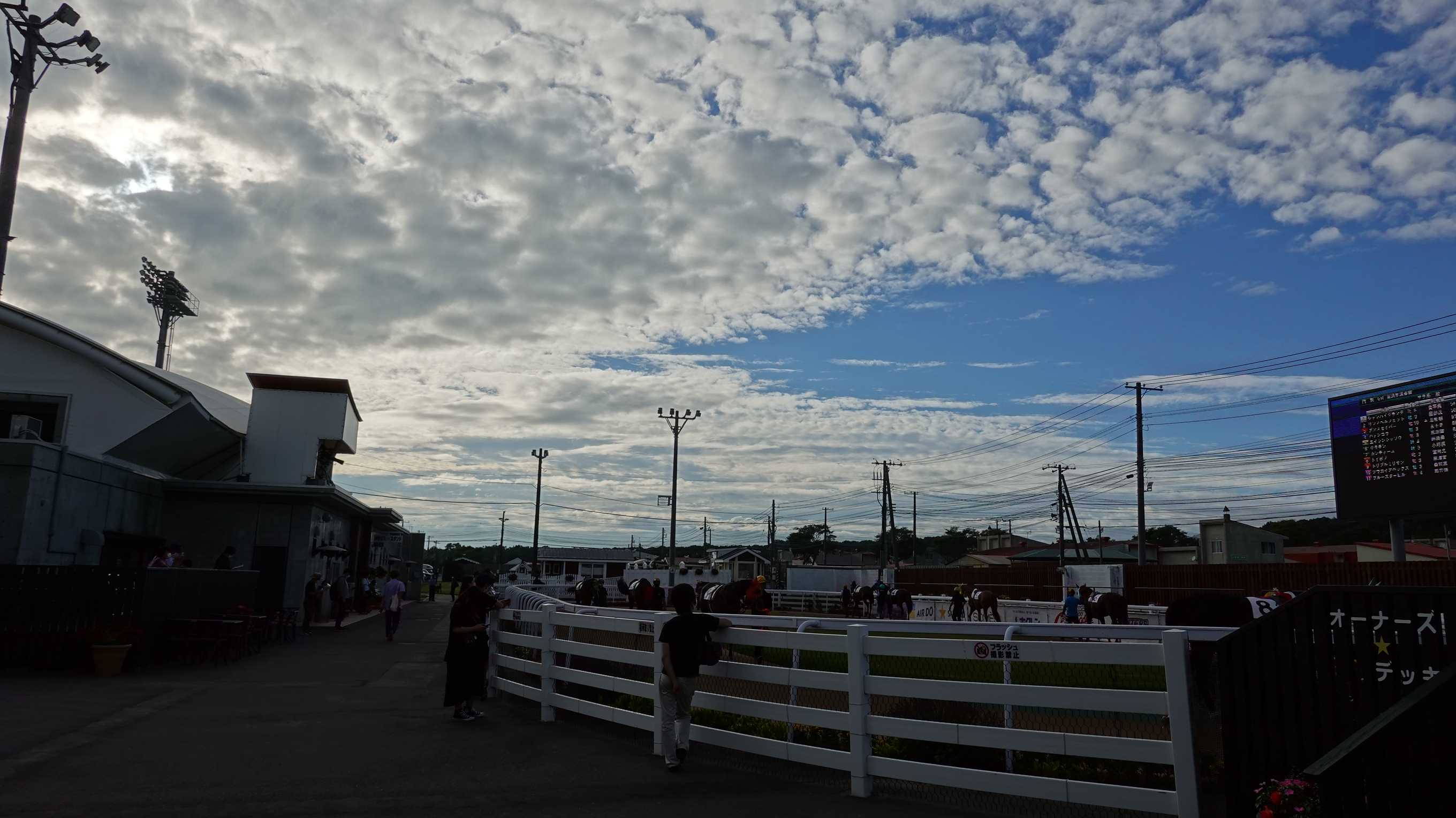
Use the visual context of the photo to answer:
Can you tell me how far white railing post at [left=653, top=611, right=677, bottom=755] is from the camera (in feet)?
28.5

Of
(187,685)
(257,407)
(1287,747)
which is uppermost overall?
(257,407)

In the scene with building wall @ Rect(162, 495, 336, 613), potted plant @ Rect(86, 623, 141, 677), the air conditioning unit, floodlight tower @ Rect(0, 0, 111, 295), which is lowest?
potted plant @ Rect(86, 623, 141, 677)

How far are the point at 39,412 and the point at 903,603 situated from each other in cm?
2624

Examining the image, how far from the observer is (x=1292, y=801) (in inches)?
209

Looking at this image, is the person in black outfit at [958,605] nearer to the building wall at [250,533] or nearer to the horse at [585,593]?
the horse at [585,593]

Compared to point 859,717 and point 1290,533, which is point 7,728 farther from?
point 1290,533

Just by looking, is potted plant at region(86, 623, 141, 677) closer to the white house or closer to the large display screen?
the white house

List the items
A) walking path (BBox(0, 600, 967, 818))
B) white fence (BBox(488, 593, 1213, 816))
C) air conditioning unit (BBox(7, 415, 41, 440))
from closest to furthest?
white fence (BBox(488, 593, 1213, 816)), walking path (BBox(0, 600, 967, 818)), air conditioning unit (BBox(7, 415, 41, 440))

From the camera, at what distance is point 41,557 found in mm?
18469

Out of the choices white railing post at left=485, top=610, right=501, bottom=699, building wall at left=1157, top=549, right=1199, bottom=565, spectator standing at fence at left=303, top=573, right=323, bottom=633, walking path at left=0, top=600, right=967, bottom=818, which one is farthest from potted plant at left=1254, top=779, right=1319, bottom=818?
building wall at left=1157, top=549, right=1199, bottom=565

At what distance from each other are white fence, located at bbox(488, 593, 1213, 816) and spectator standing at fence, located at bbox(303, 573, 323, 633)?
66.8 feet

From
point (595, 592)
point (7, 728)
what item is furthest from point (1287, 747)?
point (595, 592)

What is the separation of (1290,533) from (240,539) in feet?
323

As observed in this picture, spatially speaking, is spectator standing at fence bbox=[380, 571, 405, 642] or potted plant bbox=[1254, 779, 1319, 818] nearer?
potted plant bbox=[1254, 779, 1319, 818]
